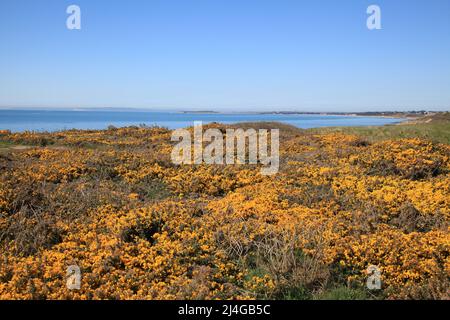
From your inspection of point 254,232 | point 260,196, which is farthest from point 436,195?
point 254,232

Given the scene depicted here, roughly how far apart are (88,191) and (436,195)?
11.5 m

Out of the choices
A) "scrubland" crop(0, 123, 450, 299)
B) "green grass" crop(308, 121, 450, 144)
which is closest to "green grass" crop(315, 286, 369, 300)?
"scrubland" crop(0, 123, 450, 299)

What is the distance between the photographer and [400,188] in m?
15.1

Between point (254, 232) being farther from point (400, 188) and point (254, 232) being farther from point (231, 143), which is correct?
point (231, 143)

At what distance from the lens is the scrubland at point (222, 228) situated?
801cm

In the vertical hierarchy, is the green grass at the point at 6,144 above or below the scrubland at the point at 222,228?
above

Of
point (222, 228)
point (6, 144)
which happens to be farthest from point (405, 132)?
point (6, 144)

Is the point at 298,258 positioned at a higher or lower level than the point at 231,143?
lower

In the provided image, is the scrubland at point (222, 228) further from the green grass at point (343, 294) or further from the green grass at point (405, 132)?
the green grass at point (405, 132)

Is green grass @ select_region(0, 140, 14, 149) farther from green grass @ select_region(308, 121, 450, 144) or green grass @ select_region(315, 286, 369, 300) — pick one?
green grass @ select_region(308, 121, 450, 144)

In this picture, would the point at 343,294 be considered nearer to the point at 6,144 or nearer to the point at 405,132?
the point at 6,144

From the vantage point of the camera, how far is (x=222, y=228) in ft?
34.1

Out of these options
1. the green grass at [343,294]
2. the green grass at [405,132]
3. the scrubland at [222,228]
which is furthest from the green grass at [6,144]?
the green grass at [405,132]

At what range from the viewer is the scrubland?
8.01 m
